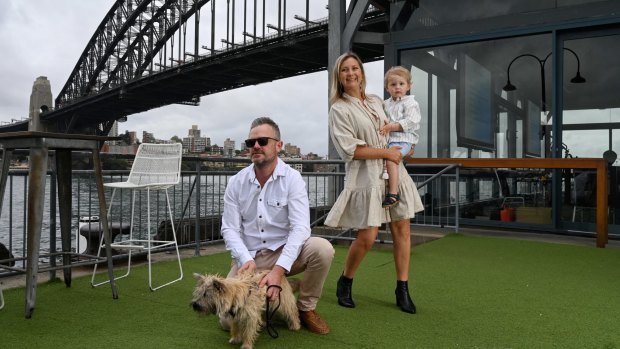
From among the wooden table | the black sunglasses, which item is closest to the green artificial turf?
the wooden table

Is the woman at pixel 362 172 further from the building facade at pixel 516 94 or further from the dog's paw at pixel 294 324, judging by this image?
the building facade at pixel 516 94

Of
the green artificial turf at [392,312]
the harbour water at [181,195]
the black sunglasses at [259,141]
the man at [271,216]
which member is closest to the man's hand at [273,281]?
the man at [271,216]

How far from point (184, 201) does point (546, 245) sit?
350 centimetres

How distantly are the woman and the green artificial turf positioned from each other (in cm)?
29

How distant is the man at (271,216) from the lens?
217 cm

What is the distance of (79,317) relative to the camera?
249cm

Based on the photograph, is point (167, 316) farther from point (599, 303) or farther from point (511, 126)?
point (511, 126)

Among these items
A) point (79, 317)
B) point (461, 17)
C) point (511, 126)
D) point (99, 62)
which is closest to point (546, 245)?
point (511, 126)

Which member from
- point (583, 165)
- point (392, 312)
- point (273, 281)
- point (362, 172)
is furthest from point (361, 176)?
point (583, 165)

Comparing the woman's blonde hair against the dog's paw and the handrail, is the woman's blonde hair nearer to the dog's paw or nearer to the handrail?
the dog's paw

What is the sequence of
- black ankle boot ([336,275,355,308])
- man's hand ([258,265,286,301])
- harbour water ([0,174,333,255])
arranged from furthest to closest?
1. harbour water ([0,174,333,255])
2. black ankle boot ([336,275,355,308])
3. man's hand ([258,265,286,301])

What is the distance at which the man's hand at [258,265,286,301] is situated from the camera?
6.44ft

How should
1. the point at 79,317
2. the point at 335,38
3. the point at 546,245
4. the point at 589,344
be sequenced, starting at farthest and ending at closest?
the point at 335,38 → the point at 546,245 → the point at 79,317 → the point at 589,344

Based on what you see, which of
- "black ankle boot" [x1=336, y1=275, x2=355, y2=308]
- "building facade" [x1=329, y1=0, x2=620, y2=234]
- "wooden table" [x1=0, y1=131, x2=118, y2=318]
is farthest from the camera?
"building facade" [x1=329, y1=0, x2=620, y2=234]
